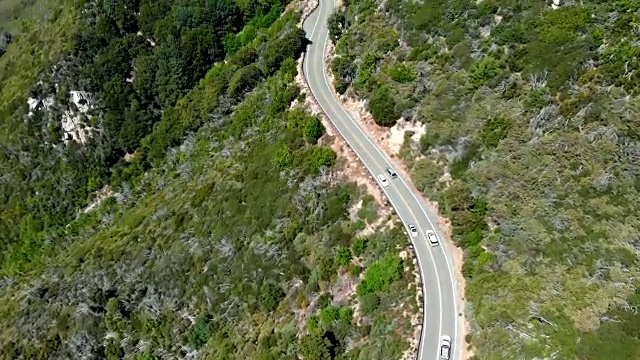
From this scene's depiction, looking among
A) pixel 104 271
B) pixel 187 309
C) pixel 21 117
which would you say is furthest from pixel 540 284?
pixel 21 117

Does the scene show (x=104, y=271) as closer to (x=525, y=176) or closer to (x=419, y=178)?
(x=419, y=178)

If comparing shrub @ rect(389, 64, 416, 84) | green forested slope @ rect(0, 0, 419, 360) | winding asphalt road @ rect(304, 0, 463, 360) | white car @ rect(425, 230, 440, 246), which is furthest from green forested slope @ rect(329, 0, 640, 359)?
green forested slope @ rect(0, 0, 419, 360)

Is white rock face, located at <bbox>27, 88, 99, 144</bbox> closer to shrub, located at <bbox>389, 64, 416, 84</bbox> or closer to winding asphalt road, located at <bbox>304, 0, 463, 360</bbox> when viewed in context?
winding asphalt road, located at <bbox>304, 0, 463, 360</bbox>

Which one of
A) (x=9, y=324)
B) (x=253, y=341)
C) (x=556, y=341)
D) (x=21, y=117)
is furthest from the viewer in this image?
(x=21, y=117)

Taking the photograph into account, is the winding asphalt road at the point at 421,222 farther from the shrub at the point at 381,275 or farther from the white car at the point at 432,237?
the shrub at the point at 381,275

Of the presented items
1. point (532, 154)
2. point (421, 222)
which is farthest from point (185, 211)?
point (532, 154)

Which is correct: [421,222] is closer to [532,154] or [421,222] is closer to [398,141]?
[398,141]
